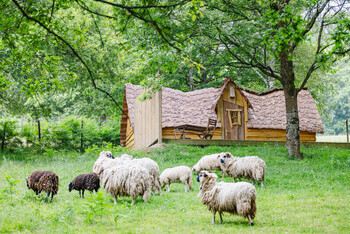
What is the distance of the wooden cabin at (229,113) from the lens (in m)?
23.1

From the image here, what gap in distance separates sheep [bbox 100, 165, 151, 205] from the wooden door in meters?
15.2

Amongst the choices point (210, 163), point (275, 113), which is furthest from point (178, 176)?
point (275, 113)

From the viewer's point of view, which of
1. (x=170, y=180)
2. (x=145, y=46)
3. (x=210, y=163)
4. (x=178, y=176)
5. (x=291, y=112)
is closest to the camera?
(x=178, y=176)

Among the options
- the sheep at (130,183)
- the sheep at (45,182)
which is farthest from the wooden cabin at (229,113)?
the sheep at (45,182)

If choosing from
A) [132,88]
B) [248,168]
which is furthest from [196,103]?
[248,168]

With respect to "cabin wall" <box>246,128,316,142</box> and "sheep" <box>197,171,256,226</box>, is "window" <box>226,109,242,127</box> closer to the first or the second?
"cabin wall" <box>246,128,316,142</box>

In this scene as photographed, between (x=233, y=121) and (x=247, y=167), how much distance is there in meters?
12.3

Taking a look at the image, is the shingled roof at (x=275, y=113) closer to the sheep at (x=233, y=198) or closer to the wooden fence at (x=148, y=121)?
the wooden fence at (x=148, y=121)

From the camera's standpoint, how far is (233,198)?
7184 mm

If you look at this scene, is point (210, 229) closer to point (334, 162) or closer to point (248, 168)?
point (248, 168)

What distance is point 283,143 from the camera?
20.9 meters

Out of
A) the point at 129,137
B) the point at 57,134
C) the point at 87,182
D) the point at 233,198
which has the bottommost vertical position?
the point at 233,198

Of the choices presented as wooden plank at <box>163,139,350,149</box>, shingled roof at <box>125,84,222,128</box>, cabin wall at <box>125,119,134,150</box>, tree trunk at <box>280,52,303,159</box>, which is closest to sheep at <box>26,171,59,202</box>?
tree trunk at <box>280,52,303,159</box>

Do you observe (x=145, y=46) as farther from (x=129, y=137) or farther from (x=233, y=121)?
(x=129, y=137)
